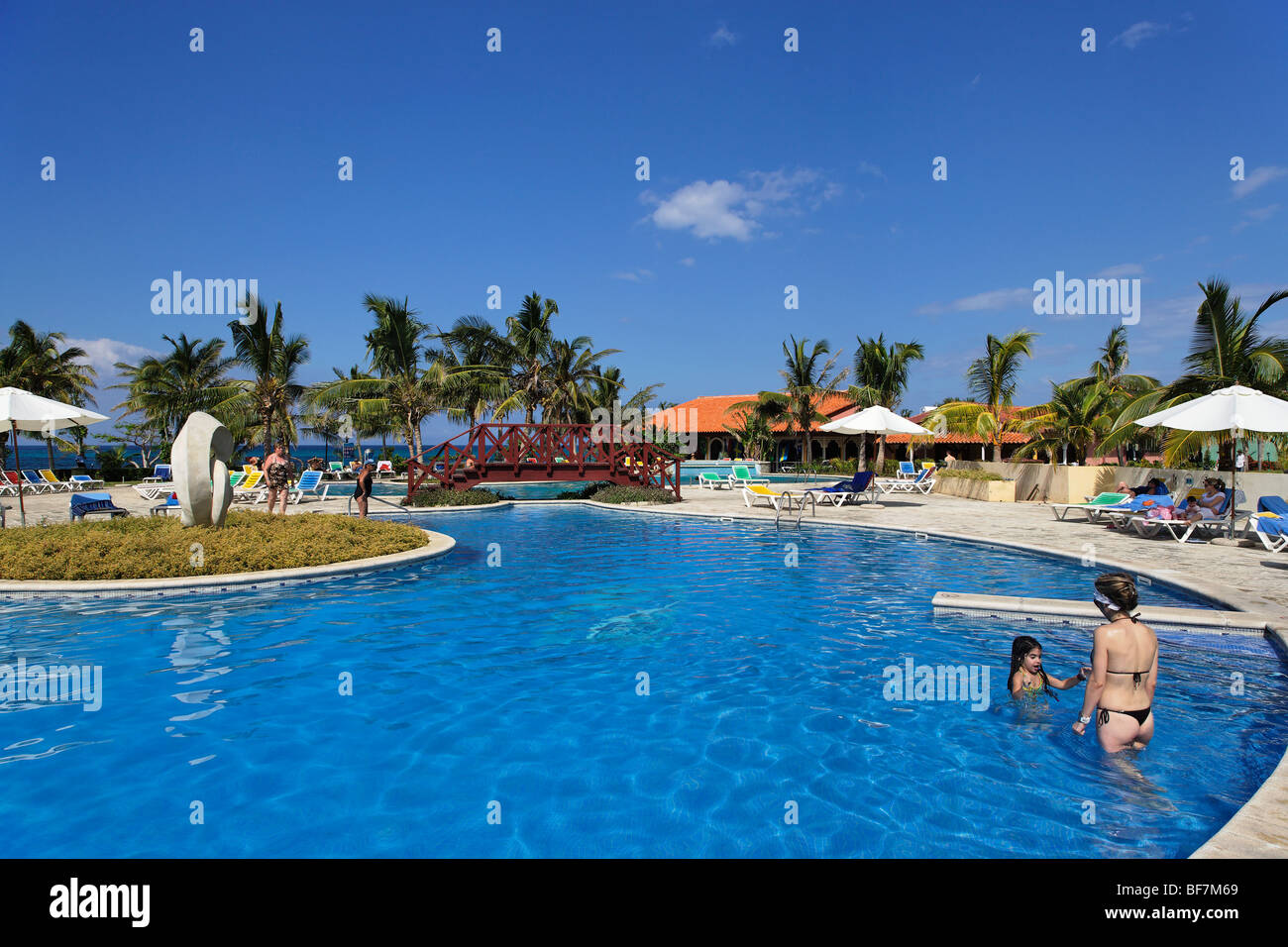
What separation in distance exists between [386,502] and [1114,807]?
19.7 metres

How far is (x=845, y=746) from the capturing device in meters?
4.84

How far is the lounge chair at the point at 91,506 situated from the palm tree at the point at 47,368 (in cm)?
1823

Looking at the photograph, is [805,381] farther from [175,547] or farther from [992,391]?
[175,547]

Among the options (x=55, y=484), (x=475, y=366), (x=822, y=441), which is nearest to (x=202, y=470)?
(x=475, y=366)

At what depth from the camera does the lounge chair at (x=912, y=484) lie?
72.4ft

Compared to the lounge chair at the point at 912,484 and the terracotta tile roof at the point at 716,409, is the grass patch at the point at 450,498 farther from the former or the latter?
the terracotta tile roof at the point at 716,409

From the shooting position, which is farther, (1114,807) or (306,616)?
(306,616)

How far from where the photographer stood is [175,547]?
32.2ft

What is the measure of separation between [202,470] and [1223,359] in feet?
68.7

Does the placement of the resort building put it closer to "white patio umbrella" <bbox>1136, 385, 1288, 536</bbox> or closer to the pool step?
"white patio umbrella" <bbox>1136, 385, 1288, 536</bbox>

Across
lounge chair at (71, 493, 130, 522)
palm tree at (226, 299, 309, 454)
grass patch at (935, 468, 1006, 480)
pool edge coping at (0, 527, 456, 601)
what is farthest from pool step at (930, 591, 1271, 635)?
palm tree at (226, 299, 309, 454)

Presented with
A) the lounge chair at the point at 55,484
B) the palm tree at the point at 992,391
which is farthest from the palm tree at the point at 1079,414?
the lounge chair at the point at 55,484
